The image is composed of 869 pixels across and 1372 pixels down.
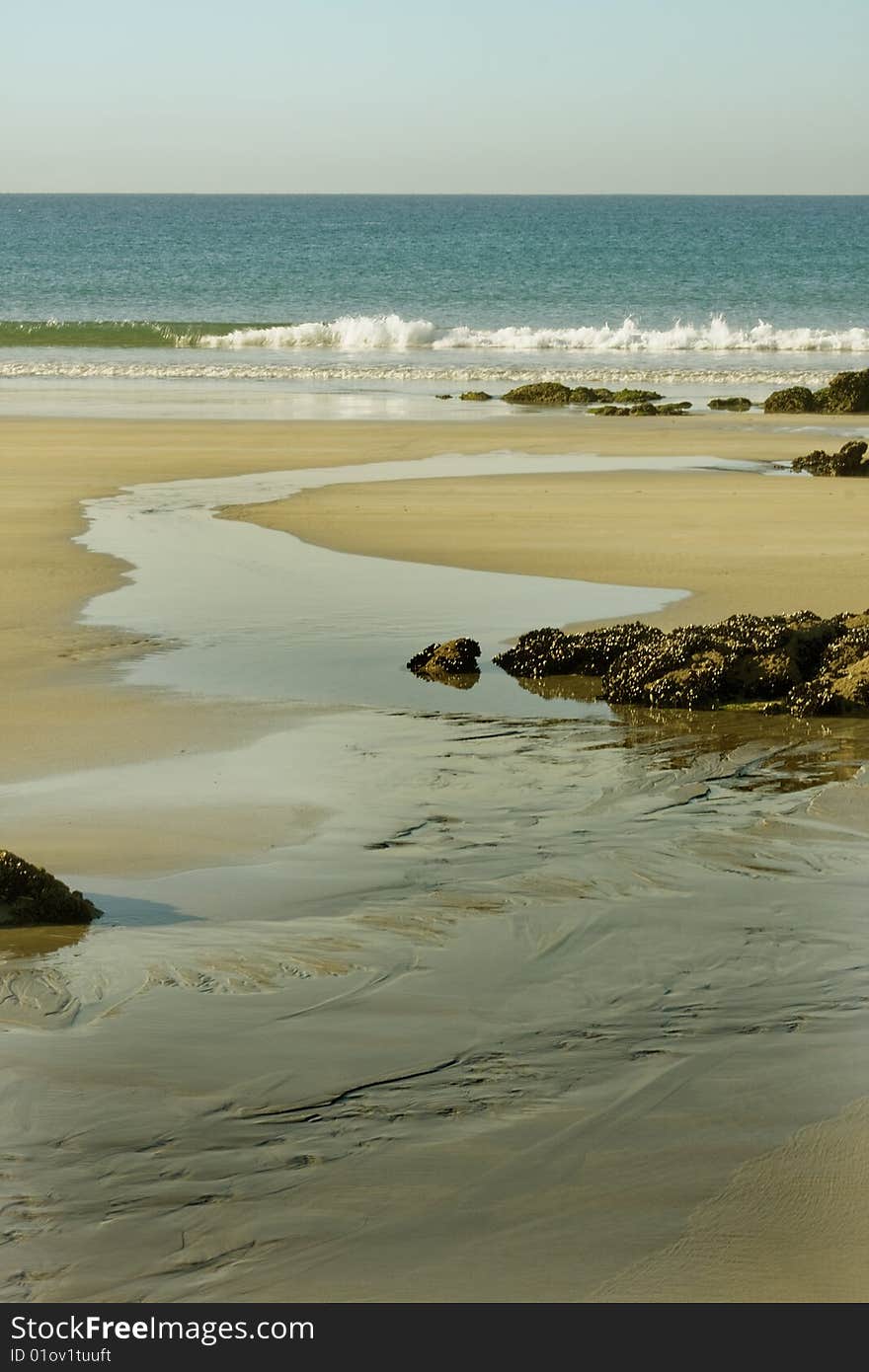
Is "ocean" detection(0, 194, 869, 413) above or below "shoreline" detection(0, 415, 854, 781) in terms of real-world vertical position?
above

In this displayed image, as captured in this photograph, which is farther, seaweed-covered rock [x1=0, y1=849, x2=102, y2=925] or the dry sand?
the dry sand

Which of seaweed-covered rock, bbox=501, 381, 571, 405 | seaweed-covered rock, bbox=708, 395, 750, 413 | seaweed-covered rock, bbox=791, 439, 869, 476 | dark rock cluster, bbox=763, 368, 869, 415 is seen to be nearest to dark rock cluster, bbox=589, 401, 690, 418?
seaweed-covered rock, bbox=708, 395, 750, 413

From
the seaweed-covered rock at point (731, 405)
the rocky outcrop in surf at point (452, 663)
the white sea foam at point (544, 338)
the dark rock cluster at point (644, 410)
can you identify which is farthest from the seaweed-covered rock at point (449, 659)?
the white sea foam at point (544, 338)

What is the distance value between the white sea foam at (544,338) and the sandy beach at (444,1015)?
30.7 m

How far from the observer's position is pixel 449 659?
28.9 feet

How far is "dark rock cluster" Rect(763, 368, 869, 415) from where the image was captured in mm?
22969

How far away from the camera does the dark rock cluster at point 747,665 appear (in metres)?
8.05

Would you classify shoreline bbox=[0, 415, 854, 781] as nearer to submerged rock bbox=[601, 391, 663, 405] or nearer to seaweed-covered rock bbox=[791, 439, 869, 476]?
seaweed-covered rock bbox=[791, 439, 869, 476]

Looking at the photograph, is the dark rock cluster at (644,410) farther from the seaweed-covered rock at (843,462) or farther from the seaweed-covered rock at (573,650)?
the seaweed-covered rock at (573,650)

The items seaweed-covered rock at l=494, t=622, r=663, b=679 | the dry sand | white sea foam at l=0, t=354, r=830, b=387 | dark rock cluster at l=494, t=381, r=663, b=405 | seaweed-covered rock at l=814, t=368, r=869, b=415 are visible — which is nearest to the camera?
seaweed-covered rock at l=494, t=622, r=663, b=679

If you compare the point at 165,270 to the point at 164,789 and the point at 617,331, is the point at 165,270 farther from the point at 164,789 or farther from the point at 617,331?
the point at 164,789

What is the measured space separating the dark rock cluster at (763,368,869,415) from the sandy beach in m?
16.2

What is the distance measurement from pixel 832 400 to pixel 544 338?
1661cm

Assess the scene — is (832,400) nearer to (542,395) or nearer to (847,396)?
(847,396)
